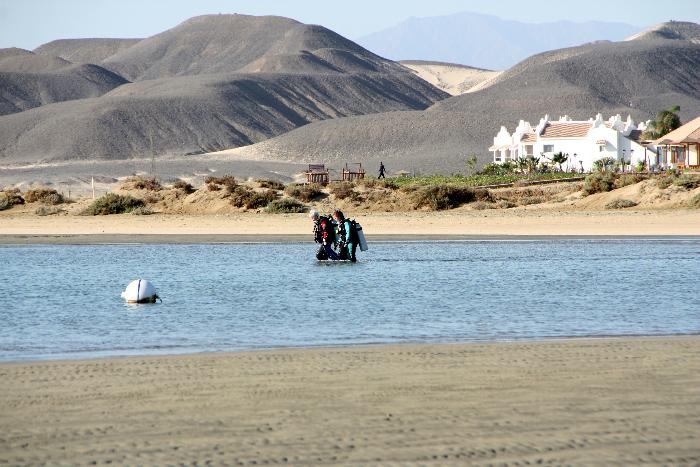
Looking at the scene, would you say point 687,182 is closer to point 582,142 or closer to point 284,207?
point 284,207

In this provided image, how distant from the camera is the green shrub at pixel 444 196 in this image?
47531 mm

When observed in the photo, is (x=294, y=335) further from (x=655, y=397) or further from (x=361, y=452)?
(x=361, y=452)

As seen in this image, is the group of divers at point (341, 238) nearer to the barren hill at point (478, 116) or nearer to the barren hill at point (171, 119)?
the barren hill at point (478, 116)

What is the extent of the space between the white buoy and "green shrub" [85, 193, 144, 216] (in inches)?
1197

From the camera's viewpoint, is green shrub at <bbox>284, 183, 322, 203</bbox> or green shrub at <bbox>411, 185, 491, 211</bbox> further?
green shrub at <bbox>284, 183, 322, 203</bbox>

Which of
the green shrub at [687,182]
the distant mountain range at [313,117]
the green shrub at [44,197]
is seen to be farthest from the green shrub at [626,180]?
the distant mountain range at [313,117]

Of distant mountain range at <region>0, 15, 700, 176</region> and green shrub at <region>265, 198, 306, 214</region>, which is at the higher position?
distant mountain range at <region>0, 15, 700, 176</region>

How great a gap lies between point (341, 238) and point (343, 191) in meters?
23.0

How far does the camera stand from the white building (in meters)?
85.8

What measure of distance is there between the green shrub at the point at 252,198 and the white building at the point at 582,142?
37535 millimetres

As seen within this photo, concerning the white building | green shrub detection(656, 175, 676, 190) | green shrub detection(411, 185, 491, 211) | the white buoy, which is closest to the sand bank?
green shrub detection(411, 185, 491, 211)

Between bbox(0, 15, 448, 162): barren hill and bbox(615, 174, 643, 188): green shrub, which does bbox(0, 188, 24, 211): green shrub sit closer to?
bbox(615, 174, 643, 188): green shrub

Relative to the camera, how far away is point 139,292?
59.3 ft

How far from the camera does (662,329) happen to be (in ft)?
47.5
